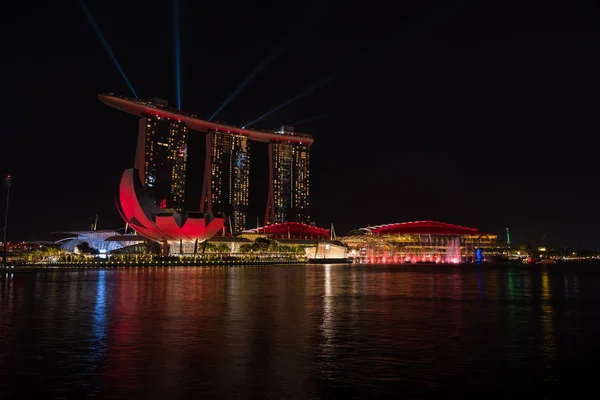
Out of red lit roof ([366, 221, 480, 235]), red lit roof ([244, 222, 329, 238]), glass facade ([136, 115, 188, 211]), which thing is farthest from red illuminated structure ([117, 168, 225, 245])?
red lit roof ([366, 221, 480, 235])

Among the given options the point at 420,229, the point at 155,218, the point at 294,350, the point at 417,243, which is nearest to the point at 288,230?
the point at 417,243

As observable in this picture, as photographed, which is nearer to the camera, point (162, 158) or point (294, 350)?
point (294, 350)

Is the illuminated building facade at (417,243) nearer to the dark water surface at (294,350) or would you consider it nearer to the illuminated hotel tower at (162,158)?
the illuminated hotel tower at (162,158)

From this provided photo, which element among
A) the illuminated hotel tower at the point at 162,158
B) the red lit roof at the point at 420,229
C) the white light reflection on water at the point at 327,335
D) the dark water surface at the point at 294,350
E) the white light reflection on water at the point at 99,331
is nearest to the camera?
the dark water surface at the point at 294,350

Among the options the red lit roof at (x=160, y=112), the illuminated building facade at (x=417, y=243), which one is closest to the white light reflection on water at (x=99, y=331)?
the red lit roof at (x=160, y=112)

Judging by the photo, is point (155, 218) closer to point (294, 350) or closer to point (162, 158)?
point (162, 158)

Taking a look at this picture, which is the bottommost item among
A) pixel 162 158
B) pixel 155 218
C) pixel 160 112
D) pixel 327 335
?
pixel 327 335

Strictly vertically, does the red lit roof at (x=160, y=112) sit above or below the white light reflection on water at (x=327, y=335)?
above
